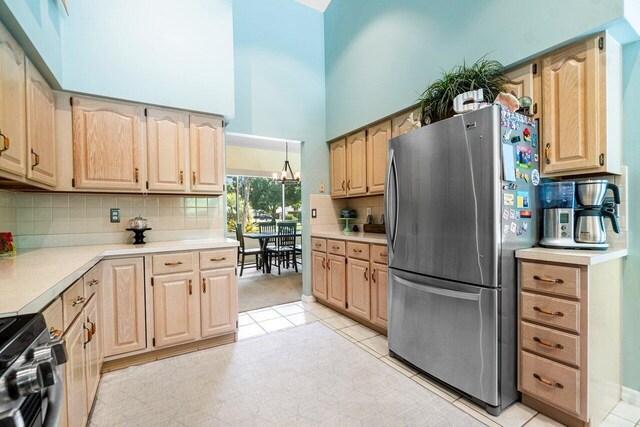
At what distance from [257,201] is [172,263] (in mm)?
5127

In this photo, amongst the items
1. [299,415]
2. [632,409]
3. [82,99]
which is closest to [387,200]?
[299,415]

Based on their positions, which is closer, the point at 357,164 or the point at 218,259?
the point at 218,259

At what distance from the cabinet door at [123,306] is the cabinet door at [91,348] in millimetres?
275

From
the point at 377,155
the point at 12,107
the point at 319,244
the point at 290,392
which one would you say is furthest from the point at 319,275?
the point at 12,107

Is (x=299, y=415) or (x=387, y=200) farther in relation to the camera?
(x=387, y=200)

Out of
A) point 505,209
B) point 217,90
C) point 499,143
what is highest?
point 217,90

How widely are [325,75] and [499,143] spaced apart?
300cm

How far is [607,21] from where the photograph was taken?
157 centimetres

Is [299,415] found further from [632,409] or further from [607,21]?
[607,21]

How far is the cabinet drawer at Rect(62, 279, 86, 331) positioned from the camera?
122cm

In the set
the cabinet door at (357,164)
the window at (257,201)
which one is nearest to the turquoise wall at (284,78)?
the cabinet door at (357,164)

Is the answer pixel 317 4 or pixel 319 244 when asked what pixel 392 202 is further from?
pixel 317 4

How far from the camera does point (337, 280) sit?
3.27 metres

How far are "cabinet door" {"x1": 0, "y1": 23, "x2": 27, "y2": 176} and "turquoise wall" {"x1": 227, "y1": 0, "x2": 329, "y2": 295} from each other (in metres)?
1.83
